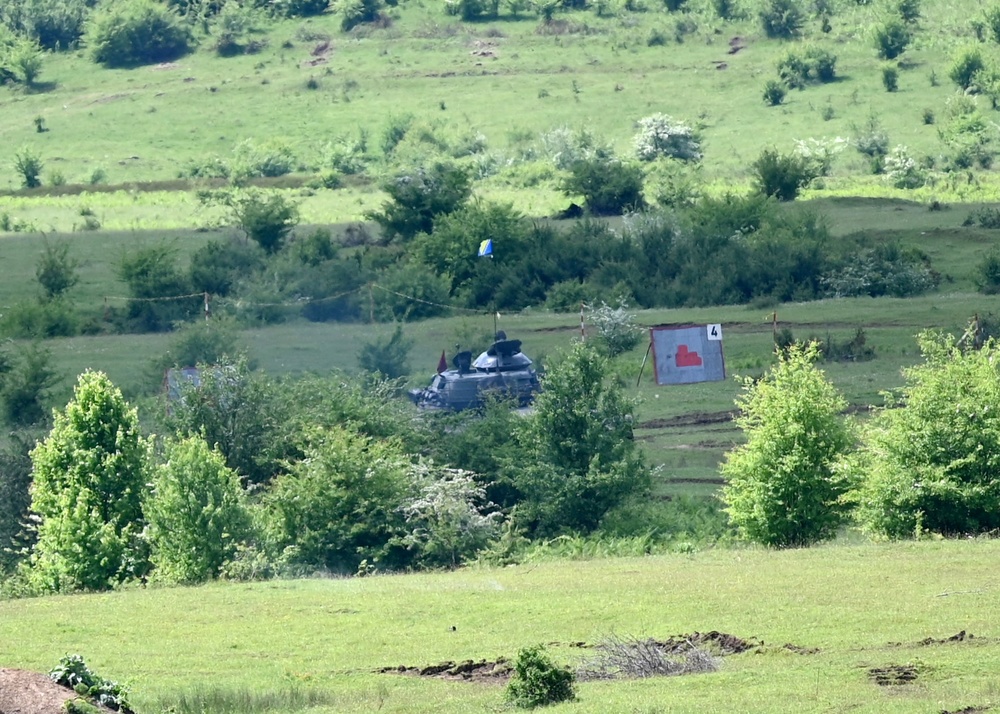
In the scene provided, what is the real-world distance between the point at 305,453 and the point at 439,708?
53.2 feet

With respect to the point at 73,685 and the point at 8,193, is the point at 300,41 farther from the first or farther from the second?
the point at 73,685

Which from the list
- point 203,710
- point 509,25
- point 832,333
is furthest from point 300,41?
point 203,710

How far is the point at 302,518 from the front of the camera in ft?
96.1

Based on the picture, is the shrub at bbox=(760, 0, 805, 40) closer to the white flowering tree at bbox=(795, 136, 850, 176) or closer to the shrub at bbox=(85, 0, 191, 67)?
the white flowering tree at bbox=(795, 136, 850, 176)

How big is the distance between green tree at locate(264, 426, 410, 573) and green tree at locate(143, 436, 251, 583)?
142 centimetres

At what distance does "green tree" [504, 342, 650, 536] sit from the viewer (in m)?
30.0

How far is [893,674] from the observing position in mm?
15031

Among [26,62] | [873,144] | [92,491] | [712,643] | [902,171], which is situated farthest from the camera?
[26,62]

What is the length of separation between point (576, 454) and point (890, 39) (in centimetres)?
7496

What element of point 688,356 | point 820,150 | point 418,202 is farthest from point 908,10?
point 688,356

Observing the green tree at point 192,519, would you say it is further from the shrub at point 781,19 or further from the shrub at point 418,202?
the shrub at point 781,19

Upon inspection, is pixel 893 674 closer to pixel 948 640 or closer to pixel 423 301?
pixel 948 640

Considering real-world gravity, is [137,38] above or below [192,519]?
above

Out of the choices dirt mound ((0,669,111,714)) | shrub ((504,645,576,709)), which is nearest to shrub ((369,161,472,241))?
shrub ((504,645,576,709))
